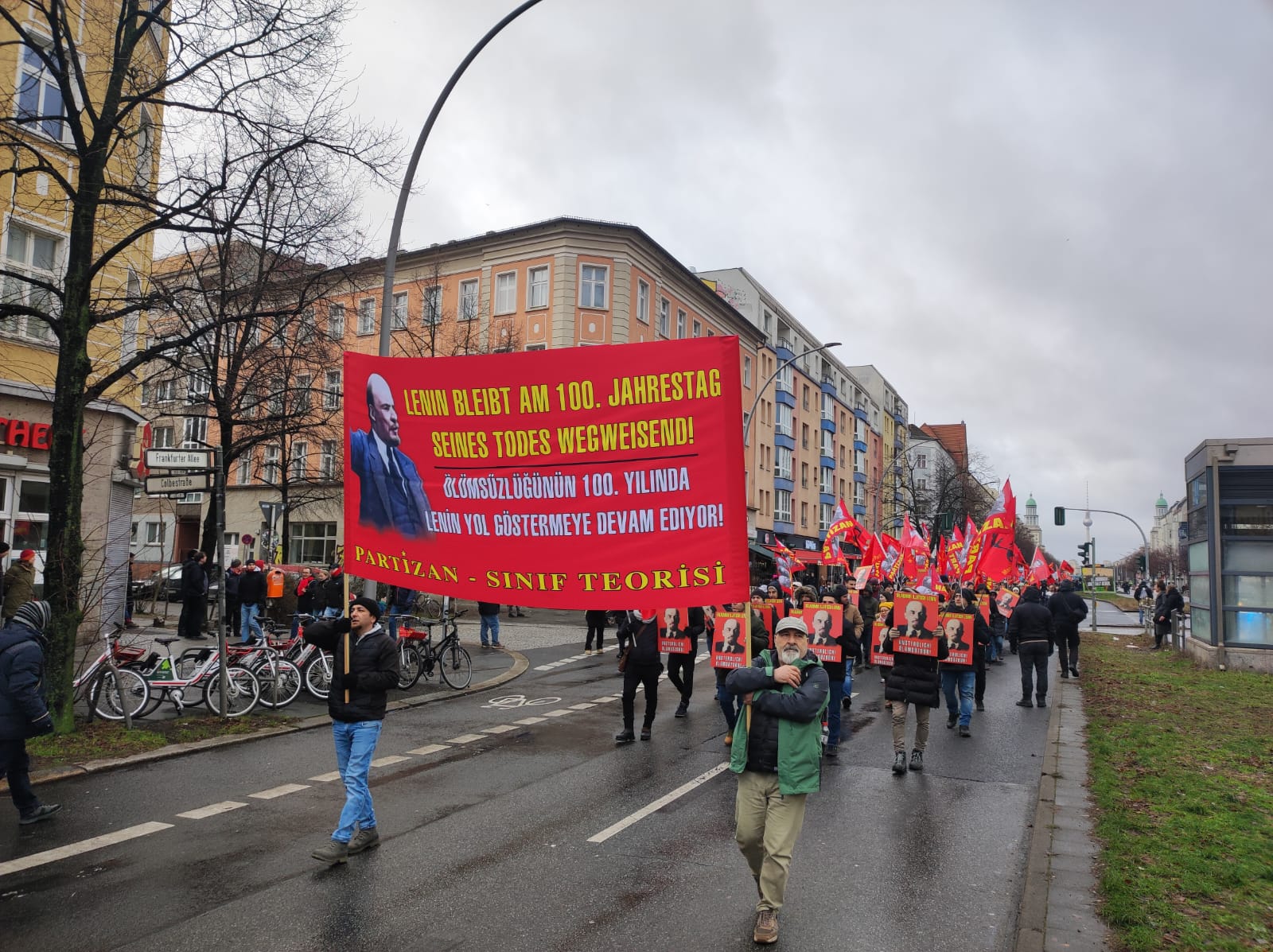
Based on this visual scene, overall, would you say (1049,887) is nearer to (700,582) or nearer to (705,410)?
(700,582)

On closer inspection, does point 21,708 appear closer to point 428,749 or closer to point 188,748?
point 188,748

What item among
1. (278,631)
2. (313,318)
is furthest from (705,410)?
(278,631)

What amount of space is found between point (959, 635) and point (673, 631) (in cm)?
385

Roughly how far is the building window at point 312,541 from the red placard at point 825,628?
3756cm

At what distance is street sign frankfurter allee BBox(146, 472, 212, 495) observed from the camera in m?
11.0

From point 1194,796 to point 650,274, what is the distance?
122 feet

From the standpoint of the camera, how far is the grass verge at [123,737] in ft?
29.7

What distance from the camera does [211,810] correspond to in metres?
7.46

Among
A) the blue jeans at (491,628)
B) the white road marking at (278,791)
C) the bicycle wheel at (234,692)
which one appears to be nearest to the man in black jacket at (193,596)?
the blue jeans at (491,628)

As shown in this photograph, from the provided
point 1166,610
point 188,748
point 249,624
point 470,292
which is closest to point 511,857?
point 188,748

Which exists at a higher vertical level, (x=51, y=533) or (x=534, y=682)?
(x=51, y=533)

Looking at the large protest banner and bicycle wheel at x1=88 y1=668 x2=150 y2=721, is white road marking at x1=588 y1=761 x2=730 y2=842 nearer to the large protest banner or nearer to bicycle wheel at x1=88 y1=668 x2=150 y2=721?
the large protest banner

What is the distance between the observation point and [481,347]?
3244cm

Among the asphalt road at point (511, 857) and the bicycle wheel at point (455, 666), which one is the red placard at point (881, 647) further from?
the bicycle wheel at point (455, 666)
